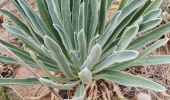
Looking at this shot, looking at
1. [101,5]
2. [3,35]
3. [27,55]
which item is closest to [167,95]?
[101,5]

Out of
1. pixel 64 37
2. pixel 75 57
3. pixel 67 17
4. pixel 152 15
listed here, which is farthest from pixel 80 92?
pixel 152 15

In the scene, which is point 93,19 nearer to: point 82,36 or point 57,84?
point 82,36

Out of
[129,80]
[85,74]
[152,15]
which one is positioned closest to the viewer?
[85,74]

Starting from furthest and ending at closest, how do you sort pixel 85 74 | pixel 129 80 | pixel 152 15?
1. pixel 152 15
2. pixel 129 80
3. pixel 85 74

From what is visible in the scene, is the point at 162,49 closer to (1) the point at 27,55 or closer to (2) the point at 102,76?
(2) the point at 102,76

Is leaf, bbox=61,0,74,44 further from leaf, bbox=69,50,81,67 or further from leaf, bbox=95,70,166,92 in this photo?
leaf, bbox=95,70,166,92

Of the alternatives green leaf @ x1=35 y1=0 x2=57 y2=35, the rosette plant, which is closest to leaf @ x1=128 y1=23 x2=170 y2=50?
the rosette plant

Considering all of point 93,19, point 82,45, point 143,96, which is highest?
point 93,19
